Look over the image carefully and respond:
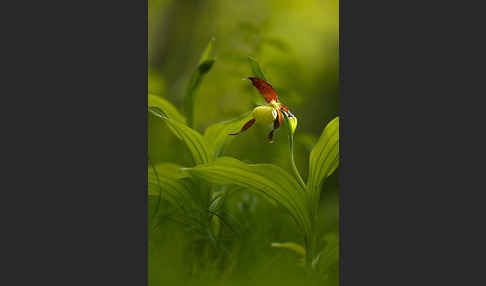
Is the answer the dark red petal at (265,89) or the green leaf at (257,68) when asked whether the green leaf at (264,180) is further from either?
the green leaf at (257,68)

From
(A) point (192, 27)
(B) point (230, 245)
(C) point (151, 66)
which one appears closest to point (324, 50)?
(A) point (192, 27)

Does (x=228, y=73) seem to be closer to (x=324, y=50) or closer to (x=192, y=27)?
(x=192, y=27)

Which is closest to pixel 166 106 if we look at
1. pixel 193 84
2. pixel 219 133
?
pixel 193 84

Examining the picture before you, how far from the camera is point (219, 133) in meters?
2.35

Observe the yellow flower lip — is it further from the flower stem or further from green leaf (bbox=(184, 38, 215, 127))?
green leaf (bbox=(184, 38, 215, 127))

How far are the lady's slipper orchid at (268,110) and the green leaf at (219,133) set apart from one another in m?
0.06

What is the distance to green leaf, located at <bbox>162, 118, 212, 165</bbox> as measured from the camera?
226 cm

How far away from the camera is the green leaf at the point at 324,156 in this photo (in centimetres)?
227

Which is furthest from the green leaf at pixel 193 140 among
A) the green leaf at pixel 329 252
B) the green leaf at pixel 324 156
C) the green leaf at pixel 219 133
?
the green leaf at pixel 329 252

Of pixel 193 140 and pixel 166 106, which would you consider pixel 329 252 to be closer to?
pixel 193 140

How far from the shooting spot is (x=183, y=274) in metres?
2.29

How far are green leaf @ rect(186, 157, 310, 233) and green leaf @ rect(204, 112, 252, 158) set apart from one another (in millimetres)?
144

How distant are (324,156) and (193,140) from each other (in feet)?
2.03

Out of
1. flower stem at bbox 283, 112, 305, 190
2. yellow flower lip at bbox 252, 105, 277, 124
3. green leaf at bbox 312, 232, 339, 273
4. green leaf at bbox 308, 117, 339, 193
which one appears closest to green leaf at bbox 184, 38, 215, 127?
yellow flower lip at bbox 252, 105, 277, 124
